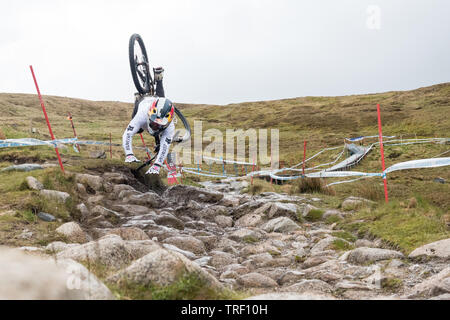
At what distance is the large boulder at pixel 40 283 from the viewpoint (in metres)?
2.76

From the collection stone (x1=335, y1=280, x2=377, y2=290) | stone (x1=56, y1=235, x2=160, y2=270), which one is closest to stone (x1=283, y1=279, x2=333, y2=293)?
stone (x1=335, y1=280, x2=377, y2=290)

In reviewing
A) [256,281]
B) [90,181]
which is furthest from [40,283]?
[90,181]

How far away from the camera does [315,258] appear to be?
681 centimetres

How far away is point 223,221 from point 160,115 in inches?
150

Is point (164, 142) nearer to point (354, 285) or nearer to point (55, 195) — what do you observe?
point (55, 195)

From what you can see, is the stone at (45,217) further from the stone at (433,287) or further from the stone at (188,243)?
the stone at (433,287)

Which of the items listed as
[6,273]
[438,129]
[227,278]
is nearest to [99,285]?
[6,273]

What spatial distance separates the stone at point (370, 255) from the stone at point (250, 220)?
4.02 metres

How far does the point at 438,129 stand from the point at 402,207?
21988 millimetres

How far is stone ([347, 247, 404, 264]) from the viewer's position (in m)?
6.38

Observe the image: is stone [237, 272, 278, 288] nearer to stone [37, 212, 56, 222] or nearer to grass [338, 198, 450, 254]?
grass [338, 198, 450, 254]

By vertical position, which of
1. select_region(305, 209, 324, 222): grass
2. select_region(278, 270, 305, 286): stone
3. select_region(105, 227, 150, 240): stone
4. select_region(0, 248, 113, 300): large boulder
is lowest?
select_region(305, 209, 324, 222): grass

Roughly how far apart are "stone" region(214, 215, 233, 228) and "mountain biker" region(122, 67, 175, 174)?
8.75 feet
